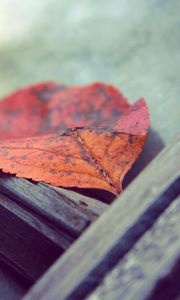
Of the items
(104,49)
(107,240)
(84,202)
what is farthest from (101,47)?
(107,240)

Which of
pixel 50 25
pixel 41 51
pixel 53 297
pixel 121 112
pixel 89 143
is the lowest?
pixel 53 297

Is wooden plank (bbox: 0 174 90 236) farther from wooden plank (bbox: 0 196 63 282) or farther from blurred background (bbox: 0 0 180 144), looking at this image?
blurred background (bbox: 0 0 180 144)

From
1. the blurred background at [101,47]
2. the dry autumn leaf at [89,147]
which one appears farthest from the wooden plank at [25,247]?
the blurred background at [101,47]

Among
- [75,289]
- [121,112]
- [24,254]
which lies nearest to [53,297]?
[75,289]

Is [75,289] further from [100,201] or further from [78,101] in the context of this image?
[78,101]

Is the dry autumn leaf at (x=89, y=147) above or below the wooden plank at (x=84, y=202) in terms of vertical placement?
above

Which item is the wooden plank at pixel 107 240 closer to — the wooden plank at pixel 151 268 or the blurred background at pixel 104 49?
the wooden plank at pixel 151 268

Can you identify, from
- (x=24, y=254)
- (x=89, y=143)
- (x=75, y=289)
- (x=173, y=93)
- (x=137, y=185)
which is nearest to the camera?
(x=75, y=289)

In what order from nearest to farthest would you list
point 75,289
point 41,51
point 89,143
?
1. point 75,289
2. point 89,143
3. point 41,51
